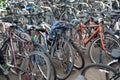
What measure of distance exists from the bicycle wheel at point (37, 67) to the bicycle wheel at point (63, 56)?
0.75 m

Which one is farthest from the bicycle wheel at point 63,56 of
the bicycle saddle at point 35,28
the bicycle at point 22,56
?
the bicycle at point 22,56

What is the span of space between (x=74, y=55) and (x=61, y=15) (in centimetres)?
426

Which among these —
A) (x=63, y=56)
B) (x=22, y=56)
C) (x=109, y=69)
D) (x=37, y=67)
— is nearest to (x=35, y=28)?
(x=22, y=56)

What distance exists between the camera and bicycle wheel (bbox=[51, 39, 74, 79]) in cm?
520

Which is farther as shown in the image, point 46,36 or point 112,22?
point 112,22

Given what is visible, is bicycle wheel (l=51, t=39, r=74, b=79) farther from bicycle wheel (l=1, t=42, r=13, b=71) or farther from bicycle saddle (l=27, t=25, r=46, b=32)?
bicycle wheel (l=1, t=42, r=13, b=71)

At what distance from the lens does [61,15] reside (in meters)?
9.35

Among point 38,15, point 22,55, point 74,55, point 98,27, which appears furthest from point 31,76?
point 38,15

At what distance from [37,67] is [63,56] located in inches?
35.4

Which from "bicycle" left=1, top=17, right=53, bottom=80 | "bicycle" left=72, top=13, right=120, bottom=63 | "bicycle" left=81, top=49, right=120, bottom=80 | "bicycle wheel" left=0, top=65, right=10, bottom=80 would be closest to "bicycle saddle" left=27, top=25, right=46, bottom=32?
"bicycle" left=1, top=17, right=53, bottom=80

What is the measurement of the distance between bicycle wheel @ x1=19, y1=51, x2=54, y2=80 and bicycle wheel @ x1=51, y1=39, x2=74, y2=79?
0.75m

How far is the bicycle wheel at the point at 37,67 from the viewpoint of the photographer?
433 centimetres

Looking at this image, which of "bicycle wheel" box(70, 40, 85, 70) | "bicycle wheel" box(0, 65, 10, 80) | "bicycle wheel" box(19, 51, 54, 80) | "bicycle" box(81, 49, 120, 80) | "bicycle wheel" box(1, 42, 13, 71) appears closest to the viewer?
"bicycle" box(81, 49, 120, 80)

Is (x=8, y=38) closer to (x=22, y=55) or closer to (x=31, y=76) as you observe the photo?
(x=22, y=55)
